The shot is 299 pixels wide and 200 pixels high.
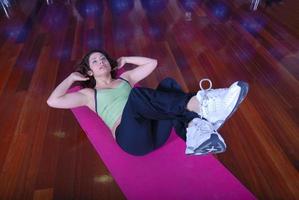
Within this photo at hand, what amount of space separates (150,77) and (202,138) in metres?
1.09

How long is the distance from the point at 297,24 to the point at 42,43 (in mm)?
2630

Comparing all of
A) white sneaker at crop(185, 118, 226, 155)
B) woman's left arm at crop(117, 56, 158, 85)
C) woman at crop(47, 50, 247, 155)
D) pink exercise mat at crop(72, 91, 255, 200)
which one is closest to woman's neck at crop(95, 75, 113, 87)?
woman at crop(47, 50, 247, 155)

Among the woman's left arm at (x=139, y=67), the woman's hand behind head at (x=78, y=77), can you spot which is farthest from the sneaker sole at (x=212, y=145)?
the woman's hand behind head at (x=78, y=77)

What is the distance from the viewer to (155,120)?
1395 mm

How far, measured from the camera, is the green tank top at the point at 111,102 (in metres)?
1.54

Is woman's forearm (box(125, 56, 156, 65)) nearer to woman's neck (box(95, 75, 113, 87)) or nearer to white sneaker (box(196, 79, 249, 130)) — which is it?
woman's neck (box(95, 75, 113, 87))

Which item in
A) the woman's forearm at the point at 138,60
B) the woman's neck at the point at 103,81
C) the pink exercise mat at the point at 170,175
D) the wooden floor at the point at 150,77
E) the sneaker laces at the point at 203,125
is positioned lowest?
the wooden floor at the point at 150,77

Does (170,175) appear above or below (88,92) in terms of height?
below

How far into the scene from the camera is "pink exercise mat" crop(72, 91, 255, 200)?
4.39ft

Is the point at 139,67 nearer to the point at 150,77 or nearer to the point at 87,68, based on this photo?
the point at 87,68

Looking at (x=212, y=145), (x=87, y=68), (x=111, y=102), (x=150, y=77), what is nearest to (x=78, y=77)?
(x=87, y=68)

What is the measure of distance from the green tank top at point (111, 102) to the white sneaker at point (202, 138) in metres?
0.43

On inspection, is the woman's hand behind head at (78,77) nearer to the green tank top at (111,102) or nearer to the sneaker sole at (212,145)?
the green tank top at (111,102)

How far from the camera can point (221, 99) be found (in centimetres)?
123
